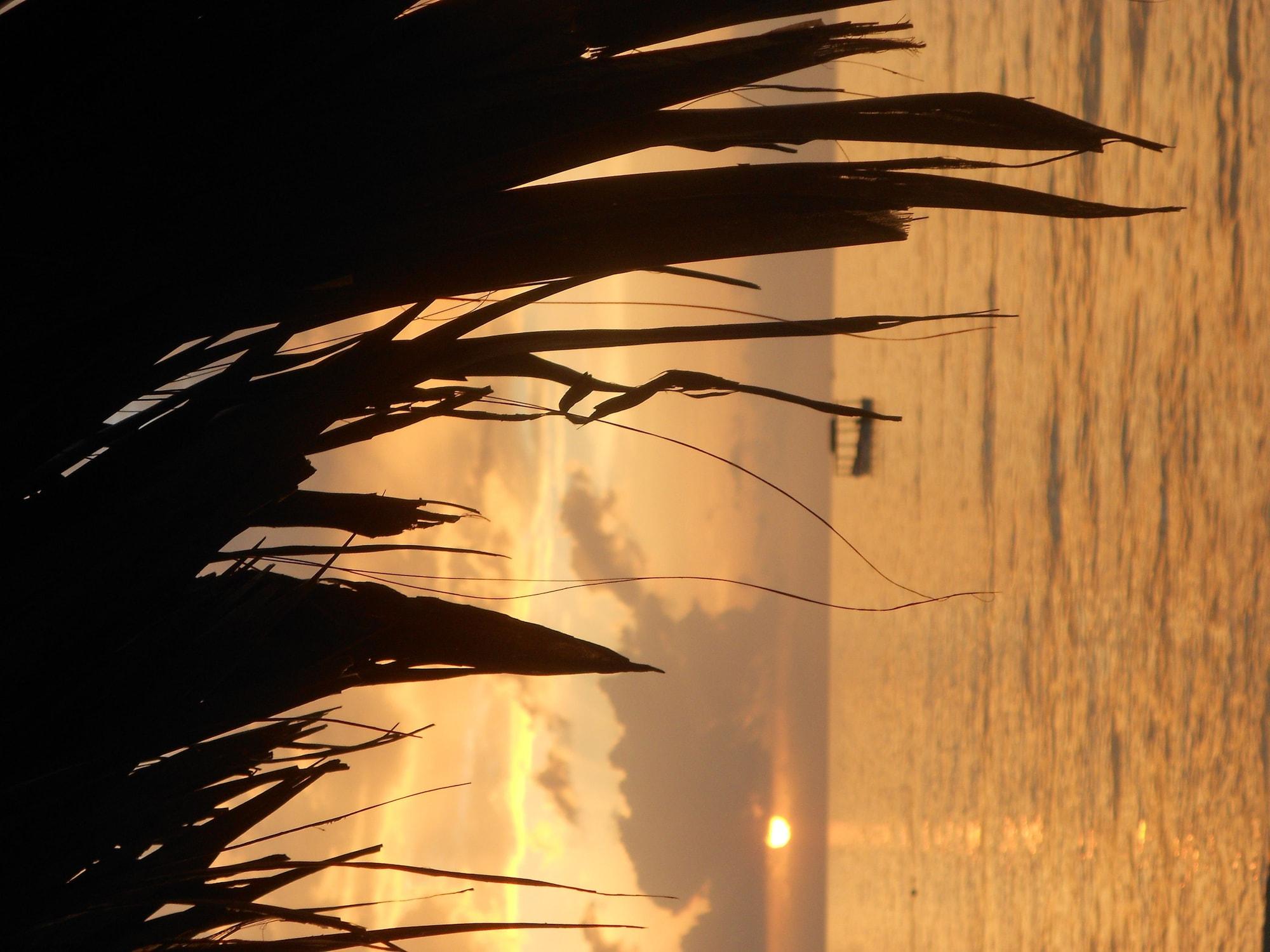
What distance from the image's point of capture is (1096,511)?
2.96m

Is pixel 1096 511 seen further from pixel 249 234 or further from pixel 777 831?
pixel 777 831

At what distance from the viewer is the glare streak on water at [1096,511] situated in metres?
2.03

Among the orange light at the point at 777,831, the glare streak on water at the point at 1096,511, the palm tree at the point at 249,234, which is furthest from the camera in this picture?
the orange light at the point at 777,831

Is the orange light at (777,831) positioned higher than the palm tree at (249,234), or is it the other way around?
the palm tree at (249,234)

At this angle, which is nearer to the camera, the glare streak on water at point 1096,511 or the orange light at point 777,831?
the glare streak on water at point 1096,511

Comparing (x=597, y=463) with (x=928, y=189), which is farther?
(x=597, y=463)

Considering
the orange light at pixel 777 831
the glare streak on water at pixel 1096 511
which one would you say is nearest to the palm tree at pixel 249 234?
the glare streak on water at pixel 1096 511

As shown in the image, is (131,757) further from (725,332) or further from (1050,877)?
(1050,877)

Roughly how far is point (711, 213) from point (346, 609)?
306 millimetres

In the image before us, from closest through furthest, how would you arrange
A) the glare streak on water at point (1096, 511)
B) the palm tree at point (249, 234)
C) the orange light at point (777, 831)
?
the palm tree at point (249, 234)
the glare streak on water at point (1096, 511)
the orange light at point (777, 831)

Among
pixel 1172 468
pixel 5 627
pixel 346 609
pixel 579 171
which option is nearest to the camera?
pixel 5 627

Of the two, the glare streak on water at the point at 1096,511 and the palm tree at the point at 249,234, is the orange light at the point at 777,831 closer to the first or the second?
the glare streak on water at the point at 1096,511

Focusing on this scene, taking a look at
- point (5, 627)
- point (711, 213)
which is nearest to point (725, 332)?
point (711, 213)

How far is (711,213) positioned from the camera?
0.50 m
